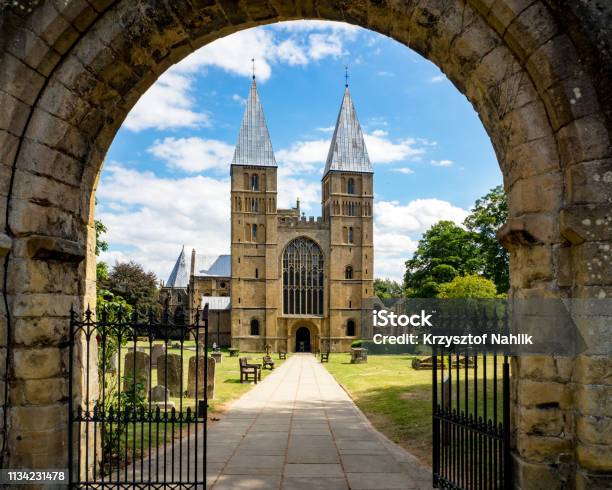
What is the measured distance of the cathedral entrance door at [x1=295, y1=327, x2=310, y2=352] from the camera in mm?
55531

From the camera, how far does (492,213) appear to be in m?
40.3

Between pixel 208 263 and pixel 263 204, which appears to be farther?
pixel 208 263

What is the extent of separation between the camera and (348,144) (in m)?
58.1

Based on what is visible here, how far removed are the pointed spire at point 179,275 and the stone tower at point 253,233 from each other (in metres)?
24.2

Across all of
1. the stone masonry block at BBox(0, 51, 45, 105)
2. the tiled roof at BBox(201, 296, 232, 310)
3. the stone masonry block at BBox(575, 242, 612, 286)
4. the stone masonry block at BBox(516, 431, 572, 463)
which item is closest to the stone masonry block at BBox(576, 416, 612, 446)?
the stone masonry block at BBox(516, 431, 572, 463)

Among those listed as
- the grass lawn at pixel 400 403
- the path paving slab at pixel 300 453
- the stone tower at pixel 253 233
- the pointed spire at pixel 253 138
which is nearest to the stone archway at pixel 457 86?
the path paving slab at pixel 300 453

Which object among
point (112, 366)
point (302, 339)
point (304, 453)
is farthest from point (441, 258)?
point (304, 453)

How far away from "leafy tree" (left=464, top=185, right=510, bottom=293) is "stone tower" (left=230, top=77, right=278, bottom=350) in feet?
69.6

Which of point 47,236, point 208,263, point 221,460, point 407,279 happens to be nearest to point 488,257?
point 407,279

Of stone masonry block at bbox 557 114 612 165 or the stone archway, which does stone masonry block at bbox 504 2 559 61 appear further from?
stone masonry block at bbox 557 114 612 165

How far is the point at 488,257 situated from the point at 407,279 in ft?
38.5

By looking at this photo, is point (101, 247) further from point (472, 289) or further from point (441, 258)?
point (441, 258)

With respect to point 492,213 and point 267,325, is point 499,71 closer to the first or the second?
point 492,213

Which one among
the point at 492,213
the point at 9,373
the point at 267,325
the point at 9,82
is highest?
the point at 492,213
